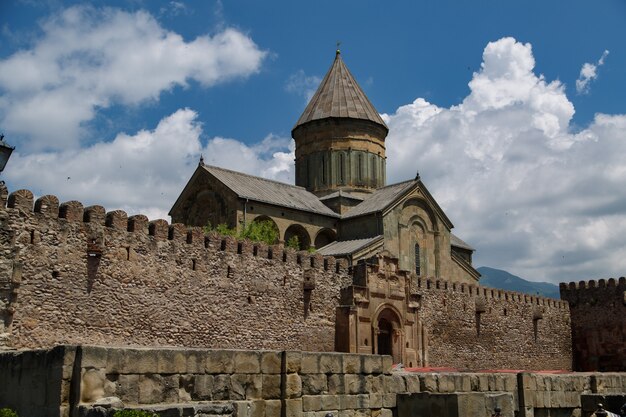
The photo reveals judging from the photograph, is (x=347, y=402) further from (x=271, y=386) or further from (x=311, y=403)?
(x=271, y=386)

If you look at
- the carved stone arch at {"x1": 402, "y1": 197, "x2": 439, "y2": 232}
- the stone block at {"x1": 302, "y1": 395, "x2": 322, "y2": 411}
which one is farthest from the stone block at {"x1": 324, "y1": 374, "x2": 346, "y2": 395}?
the carved stone arch at {"x1": 402, "y1": 197, "x2": 439, "y2": 232}

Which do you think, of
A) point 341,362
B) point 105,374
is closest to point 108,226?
point 341,362

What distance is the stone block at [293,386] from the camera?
31.8 ft

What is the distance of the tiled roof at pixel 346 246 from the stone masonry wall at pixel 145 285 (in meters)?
6.17

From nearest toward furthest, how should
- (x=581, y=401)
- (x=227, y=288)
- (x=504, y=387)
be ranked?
1. (x=504, y=387)
2. (x=581, y=401)
3. (x=227, y=288)

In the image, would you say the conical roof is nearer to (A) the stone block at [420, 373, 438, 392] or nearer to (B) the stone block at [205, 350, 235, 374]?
(A) the stone block at [420, 373, 438, 392]

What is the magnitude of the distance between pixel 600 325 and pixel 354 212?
1232cm

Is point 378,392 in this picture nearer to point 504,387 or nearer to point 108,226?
point 504,387

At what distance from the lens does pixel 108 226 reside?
1752 centimetres

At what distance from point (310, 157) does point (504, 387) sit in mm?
26177

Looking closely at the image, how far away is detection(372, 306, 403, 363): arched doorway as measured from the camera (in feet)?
79.0

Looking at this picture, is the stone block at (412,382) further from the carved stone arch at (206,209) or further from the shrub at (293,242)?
the carved stone arch at (206,209)

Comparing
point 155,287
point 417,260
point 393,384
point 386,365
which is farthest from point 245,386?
point 417,260

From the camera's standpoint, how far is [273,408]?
953 cm
